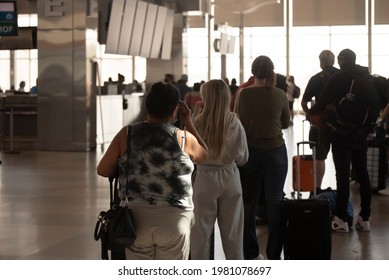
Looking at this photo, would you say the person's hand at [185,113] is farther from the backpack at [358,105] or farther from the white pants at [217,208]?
the backpack at [358,105]

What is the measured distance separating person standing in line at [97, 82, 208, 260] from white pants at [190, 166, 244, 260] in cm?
134

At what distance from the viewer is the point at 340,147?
8539 mm

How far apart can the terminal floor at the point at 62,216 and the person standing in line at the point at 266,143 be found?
836 millimetres

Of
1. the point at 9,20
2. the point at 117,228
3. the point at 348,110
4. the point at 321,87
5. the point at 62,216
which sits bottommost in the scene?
the point at 62,216

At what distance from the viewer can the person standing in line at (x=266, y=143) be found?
275 inches

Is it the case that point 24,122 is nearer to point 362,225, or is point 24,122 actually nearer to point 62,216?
point 62,216

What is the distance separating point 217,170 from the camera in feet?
20.4

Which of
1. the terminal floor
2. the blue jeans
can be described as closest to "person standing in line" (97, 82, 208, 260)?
the blue jeans

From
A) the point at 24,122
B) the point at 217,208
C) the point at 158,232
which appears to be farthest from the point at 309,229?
the point at 24,122

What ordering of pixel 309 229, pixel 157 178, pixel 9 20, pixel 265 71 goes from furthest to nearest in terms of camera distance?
pixel 9 20, pixel 265 71, pixel 309 229, pixel 157 178

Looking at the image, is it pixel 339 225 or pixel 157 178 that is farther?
pixel 339 225

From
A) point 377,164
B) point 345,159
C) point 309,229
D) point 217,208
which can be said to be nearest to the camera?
point 217,208

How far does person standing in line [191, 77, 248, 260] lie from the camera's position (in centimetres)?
616

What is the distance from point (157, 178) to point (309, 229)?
240cm
